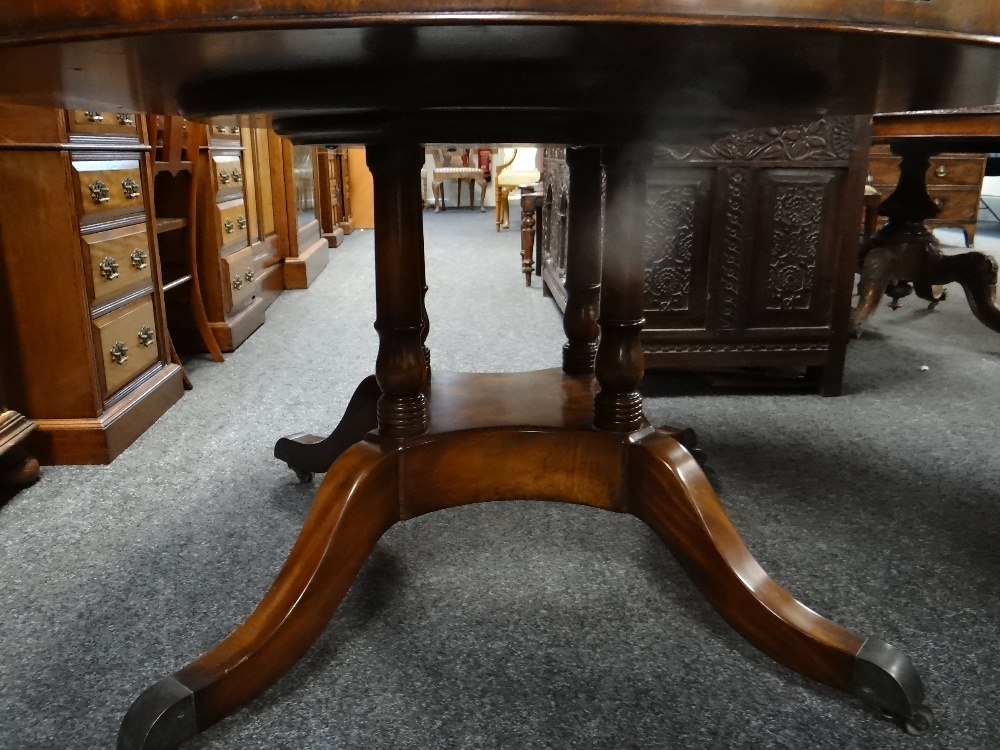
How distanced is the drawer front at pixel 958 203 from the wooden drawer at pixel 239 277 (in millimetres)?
3411

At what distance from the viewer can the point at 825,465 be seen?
1.33 m

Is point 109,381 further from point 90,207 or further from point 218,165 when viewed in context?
point 218,165

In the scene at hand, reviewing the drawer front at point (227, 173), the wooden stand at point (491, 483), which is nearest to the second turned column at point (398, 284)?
the wooden stand at point (491, 483)

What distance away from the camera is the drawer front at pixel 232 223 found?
7.16 feet

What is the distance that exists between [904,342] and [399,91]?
2.03 m

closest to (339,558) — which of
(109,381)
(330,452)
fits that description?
(330,452)

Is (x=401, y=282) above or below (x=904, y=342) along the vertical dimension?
above

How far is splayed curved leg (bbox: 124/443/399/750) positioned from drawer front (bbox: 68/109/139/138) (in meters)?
0.88

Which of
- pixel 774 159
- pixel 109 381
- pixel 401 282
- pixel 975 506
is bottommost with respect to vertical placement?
pixel 975 506

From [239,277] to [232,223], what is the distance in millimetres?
160

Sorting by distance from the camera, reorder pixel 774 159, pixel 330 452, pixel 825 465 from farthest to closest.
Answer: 1. pixel 774 159
2. pixel 825 465
3. pixel 330 452

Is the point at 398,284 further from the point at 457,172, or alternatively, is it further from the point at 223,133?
the point at 457,172

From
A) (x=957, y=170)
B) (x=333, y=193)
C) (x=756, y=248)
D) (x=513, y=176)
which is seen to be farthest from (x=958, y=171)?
(x=333, y=193)

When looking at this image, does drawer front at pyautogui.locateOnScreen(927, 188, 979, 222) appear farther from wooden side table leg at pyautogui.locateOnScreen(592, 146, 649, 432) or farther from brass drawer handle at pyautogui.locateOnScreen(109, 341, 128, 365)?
brass drawer handle at pyautogui.locateOnScreen(109, 341, 128, 365)
